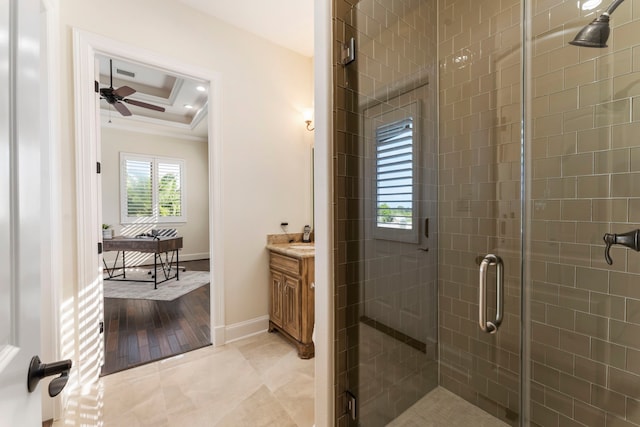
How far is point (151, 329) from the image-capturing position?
9.44 feet

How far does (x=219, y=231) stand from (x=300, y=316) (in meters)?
1.09

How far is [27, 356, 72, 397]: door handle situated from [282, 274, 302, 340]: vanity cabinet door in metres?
1.82

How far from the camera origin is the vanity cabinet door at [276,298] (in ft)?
8.63

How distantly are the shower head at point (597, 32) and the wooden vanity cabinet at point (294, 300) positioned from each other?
210cm

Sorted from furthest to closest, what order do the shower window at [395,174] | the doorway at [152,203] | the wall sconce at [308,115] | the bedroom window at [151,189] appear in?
the bedroom window at [151,189] → the wall sconce at [308,115] → the doorway at [152,203] → the shower window at [395,174]

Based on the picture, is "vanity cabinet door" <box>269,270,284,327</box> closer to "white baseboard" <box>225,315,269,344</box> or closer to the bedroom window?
"white baseboard" <box>225,315,269,344</box>

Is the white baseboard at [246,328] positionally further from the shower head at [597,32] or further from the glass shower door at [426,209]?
the shower head at [597,32]

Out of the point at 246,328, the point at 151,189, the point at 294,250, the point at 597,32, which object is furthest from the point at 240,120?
the point at 151,189

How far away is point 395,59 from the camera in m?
1.56

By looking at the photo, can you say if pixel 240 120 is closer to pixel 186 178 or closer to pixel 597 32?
pixel 597 32

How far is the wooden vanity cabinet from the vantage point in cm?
233

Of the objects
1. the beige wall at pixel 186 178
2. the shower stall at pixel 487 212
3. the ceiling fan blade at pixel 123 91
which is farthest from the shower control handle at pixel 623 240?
the beige wall at pixel 186 178

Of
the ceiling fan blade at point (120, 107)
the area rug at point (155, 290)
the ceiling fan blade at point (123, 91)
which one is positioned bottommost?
the area rug at point (155, 290)

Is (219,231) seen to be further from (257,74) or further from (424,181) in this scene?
(424,181)
